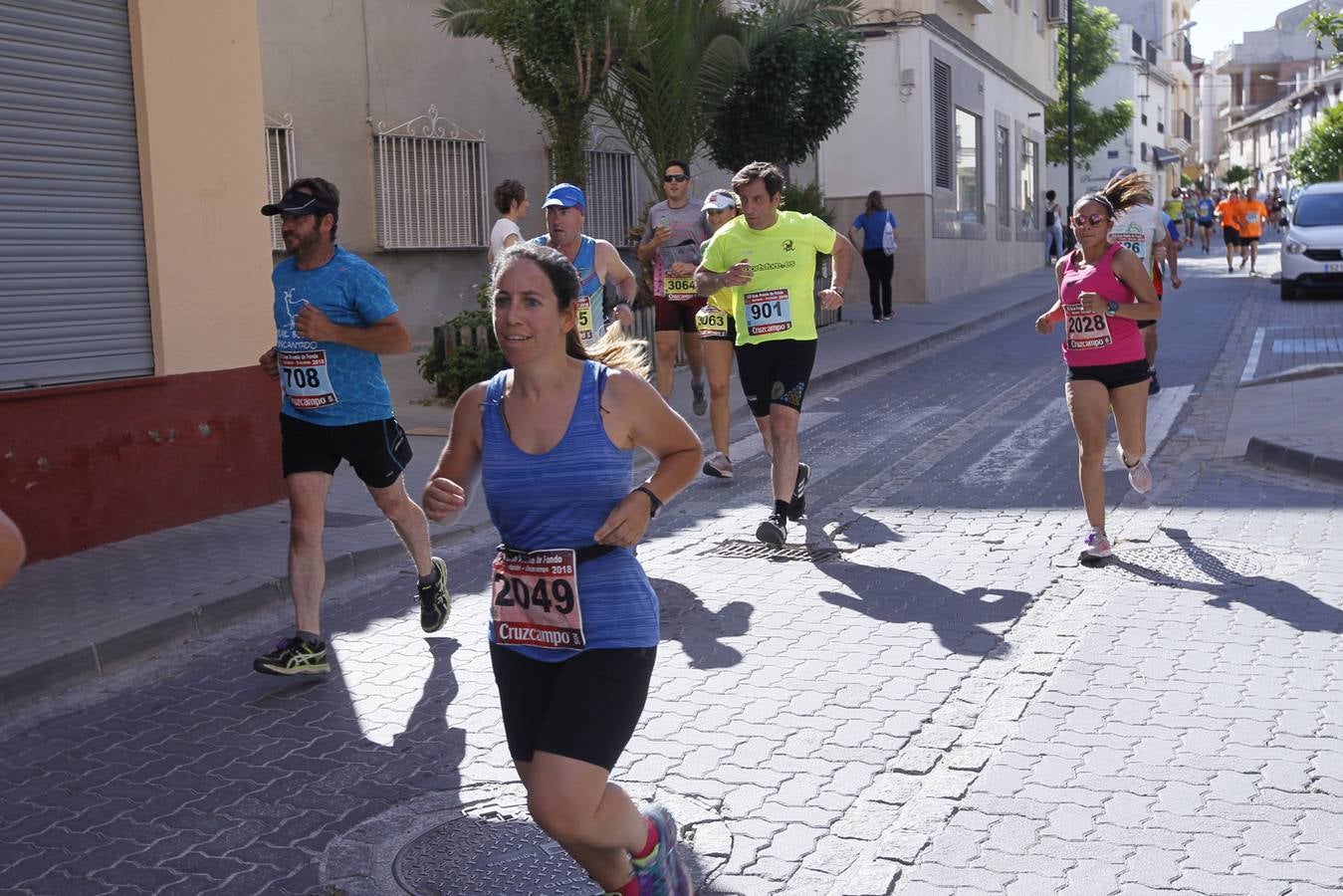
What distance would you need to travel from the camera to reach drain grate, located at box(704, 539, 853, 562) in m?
7.91

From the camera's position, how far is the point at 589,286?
30.1ft

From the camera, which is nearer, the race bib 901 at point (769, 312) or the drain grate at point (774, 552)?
the drain grate at point (774, 552)

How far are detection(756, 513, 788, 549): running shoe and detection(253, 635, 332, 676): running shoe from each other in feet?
9.36

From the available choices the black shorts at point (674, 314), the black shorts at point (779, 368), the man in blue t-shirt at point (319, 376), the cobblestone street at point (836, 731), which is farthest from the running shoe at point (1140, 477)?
the man in blue t-shirt at point (319, 376)

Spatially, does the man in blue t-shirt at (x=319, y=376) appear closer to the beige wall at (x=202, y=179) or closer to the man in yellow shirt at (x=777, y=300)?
the man in yellow shirt at (x=777, y=300)

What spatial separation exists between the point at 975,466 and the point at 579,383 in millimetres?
7369

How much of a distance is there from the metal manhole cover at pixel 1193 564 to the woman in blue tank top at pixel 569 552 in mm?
4354

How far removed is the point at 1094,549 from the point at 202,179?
5.64 metres

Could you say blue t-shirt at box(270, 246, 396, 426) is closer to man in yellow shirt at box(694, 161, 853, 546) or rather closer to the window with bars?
man in yellow shirt at box(694, 161, 853, 546)

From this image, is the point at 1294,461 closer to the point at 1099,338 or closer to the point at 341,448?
the point at 1099,338

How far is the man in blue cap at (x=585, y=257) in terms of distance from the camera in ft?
28.3

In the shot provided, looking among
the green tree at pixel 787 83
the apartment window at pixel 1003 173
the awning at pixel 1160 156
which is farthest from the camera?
the awning at pixel 1160 156

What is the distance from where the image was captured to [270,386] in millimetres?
9531

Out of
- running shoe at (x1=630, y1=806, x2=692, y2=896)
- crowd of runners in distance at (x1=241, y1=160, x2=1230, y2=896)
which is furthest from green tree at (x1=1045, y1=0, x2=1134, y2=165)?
running shoe at (x1=630, y1=806, x2=692, y2=896)
